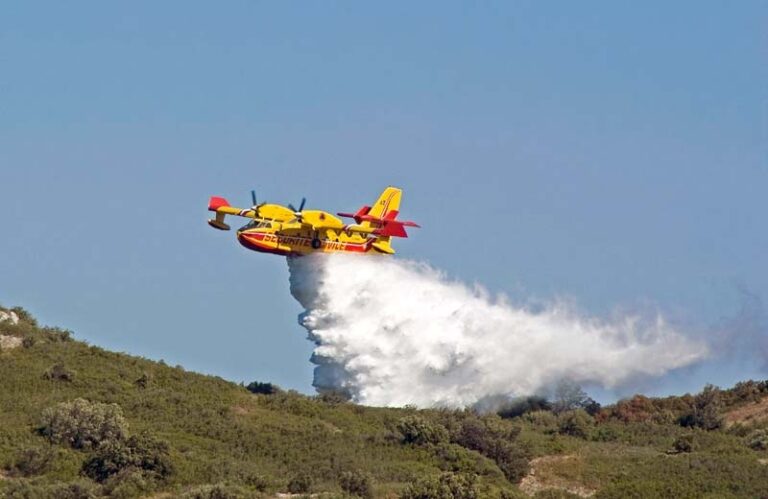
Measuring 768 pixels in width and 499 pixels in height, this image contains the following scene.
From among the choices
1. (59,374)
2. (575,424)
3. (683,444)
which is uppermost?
(59,374)

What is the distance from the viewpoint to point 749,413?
91.0m

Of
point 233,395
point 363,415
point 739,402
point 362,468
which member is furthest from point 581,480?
point 739,402

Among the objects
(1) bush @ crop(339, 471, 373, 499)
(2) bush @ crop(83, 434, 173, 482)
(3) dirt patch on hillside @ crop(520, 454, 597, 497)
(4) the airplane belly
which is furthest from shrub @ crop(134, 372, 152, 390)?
(1) bush @ crop(339, 471, 373, 499)

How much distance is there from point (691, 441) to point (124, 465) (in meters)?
26.0

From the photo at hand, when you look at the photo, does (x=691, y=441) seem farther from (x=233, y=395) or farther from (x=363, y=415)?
(x=233, y=395)

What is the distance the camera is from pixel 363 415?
3137 inches

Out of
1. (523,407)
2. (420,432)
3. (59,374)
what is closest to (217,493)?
(420,432)

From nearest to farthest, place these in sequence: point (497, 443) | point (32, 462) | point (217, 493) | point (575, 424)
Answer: point (217, 493)
point (32, 462)
point (497, 443)
point (575, 424)

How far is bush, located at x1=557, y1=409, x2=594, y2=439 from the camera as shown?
3292 inches

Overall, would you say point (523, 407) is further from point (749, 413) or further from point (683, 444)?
point (683, 444)

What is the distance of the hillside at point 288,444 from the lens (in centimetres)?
6328

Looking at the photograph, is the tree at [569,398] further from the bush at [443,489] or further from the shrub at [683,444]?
the bush at [443,489]

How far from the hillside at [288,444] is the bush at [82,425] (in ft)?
0.24

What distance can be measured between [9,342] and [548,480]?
29.8 meters
